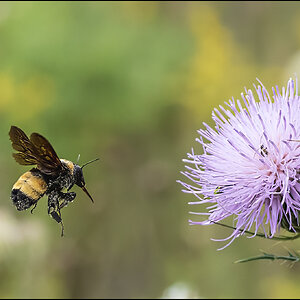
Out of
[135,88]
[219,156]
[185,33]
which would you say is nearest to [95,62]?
[135,88]

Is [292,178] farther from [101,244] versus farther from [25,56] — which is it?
[25,56]

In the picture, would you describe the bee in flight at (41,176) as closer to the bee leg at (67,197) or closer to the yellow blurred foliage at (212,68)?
the bee leg at (67,197)

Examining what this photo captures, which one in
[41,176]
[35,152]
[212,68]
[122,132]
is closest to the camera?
[35,152]

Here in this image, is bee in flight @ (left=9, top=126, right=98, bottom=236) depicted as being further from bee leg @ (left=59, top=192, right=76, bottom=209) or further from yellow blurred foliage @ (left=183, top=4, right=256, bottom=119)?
yellow blurred foliage @ (left=183, top=4, right=256, bottom=119)

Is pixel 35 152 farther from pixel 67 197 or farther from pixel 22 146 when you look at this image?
pixel 67 197

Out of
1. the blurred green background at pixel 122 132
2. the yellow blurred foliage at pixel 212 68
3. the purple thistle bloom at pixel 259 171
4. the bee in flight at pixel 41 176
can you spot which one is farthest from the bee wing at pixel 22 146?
the yellow blurred foliage at pixel 212 68

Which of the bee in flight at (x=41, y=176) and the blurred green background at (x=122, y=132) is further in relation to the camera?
the blurred green background at (x=122, y=132)

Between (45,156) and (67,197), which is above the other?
(45,156)

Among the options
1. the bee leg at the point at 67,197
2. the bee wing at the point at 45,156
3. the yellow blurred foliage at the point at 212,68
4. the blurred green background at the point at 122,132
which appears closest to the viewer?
the bee wing at the point at 45,156

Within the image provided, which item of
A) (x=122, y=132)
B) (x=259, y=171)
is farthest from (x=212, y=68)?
(x=259, y=171)
